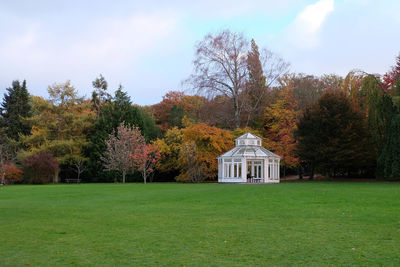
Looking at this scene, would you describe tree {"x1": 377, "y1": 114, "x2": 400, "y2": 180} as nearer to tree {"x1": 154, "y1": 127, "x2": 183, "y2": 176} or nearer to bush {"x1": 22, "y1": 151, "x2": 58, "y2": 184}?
tree {"x1": 154, "y1": 127, "x2": 183, "y2": 176}

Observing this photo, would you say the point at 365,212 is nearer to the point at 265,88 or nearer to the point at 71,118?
the point at 265,88

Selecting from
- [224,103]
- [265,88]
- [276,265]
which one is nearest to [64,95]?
[224,103]

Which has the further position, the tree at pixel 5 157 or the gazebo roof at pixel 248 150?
the tree at pixel 5 157

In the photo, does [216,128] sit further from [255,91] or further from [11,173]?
[11,173]

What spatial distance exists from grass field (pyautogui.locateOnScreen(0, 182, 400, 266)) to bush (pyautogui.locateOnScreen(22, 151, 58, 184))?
25.9m

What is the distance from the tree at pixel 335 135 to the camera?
30.4m

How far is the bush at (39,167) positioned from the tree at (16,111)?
7358mm

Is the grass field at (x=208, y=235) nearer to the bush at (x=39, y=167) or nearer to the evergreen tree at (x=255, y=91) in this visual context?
the bush at (x=39, y=167)

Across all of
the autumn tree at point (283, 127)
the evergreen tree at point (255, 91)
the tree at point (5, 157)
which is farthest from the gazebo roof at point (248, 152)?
the tree at point (5, 157)

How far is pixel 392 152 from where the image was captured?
2717cm

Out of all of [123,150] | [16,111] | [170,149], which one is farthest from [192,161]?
[16,111]

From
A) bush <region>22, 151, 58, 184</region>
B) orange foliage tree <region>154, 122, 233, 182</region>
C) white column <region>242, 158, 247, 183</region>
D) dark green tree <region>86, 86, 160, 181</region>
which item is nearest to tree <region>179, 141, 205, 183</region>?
orange foliage tree <region>154, 122, 233, 182</region>

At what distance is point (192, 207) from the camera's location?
1433cm

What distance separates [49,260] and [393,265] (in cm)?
559
